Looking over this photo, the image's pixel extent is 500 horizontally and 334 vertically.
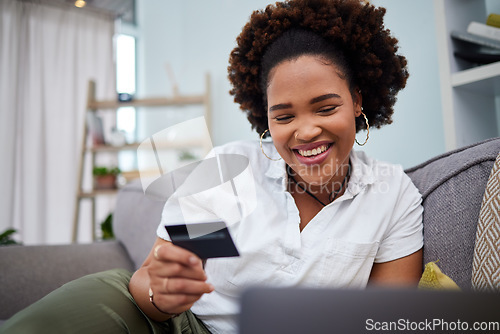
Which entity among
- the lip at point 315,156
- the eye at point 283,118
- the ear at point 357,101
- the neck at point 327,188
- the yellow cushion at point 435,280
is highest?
the ear at point 357,101

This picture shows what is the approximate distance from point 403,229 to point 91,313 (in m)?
0.63

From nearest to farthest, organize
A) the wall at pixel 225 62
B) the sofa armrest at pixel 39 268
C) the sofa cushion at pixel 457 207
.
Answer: the sofa cushion at pixel 457 207 → the sofa armrest at pixel 39 268 → the wall at pixel 225 62

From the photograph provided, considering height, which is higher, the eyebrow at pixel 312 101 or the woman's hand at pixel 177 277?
the eyebrow at pixel 312 101

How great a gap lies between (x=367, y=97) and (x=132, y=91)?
10.1 ft

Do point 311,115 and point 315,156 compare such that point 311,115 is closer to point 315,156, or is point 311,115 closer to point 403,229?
point 315,156

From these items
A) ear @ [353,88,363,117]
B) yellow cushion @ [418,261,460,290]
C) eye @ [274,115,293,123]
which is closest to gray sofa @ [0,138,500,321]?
yellow cushion @ [418,261,460,290]

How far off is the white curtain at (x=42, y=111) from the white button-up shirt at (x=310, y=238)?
2699 mm

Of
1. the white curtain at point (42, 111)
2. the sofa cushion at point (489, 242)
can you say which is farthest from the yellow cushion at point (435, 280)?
the white curtain at point (42, 111)

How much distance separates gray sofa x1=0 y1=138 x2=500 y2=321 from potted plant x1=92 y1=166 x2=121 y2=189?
4.78 feet

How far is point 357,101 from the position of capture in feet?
3.38

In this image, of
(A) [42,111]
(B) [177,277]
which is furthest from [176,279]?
(A) [42,111]

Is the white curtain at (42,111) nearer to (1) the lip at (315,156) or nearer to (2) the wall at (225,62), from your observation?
(2) the wall at (225,62)

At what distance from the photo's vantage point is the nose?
857mm

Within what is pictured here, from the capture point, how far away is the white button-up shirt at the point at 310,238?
87 centimetres
